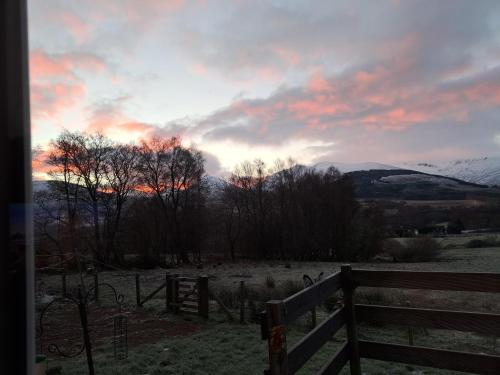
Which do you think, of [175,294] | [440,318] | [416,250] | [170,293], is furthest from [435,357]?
[416,250]

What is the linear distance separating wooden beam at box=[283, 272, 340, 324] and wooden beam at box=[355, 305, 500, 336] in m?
0.45

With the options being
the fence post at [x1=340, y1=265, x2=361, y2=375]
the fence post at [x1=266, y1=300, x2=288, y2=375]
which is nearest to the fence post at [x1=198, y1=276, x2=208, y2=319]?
the fence post at [x1=340, y1=265, x2=361, y2=375]

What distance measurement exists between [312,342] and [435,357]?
114 cm

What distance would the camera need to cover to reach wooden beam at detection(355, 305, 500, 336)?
3027 millimetres

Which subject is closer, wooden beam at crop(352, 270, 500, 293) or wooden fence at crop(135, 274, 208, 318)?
wooden beam at crop(352, 270, 500, 293)

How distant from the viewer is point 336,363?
10.9 feet

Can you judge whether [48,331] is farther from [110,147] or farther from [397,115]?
[110,147]

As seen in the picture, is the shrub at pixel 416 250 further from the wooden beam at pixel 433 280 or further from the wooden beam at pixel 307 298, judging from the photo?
the wooden beam at pixel 307 298

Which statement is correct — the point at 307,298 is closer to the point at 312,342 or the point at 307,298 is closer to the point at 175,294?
the point at 312,342

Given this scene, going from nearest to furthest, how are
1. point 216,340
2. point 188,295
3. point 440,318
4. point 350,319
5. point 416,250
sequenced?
point 440,318 → point 350,319 → point 216,340 → point 188,295 → point 416,250

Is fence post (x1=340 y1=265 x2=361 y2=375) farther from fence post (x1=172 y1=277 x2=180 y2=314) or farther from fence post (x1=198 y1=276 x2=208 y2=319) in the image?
fence post (x1=172 y1=277 x2=180 y2=314)

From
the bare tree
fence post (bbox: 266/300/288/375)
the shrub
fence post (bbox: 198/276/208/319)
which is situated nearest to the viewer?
fence post (bbox: 266/300/288/375)

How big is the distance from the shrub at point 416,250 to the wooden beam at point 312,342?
3367cm

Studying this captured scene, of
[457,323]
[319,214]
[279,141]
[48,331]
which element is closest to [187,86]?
[457,323]
